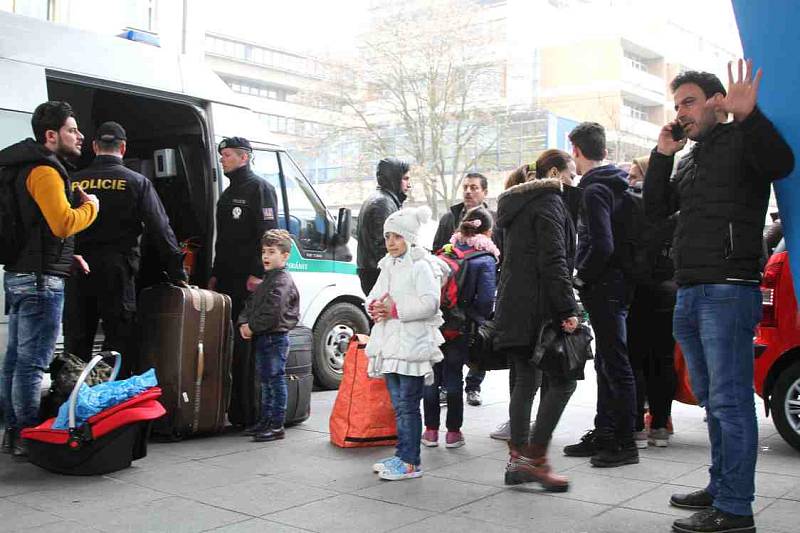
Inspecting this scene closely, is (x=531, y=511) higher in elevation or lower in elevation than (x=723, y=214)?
lower

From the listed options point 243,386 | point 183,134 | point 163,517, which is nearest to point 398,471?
point 163,517

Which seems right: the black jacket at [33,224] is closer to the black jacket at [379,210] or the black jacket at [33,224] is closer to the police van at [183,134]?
the police van at [183,134]

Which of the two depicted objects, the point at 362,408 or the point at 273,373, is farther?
the point at 273,373

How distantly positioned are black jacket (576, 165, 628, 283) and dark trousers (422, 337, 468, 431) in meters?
1.09

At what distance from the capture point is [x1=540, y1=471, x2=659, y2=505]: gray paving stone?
458 cm

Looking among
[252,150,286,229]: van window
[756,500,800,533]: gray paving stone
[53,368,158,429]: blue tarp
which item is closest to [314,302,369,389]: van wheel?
[252,150,286,229]: van window

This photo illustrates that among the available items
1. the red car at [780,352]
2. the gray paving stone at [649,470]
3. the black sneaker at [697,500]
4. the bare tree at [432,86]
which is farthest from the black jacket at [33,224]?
the bare tree at [432,86]

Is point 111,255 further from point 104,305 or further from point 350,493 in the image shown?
point 350,493

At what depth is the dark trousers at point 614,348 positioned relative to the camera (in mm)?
5289

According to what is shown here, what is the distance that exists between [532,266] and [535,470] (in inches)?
42.7

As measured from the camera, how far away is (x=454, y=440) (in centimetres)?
596

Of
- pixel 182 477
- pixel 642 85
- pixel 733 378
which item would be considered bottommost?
pixel 182 477

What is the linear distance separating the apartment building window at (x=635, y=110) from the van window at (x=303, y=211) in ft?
136

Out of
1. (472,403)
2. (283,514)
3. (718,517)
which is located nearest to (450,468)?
(283,514)
